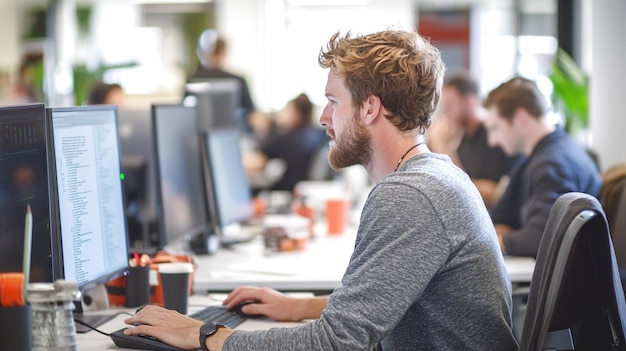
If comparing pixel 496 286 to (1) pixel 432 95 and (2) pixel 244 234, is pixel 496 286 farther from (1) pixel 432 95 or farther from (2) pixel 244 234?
(2) pixel 244 234

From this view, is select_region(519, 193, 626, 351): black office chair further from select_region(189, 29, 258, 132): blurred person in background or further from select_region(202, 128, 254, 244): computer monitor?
select_region(189, 29, 258, 132): blurred person in background

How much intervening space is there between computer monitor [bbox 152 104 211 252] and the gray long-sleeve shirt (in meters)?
1.07

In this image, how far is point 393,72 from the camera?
1.82m

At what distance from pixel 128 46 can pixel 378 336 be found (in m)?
11.6

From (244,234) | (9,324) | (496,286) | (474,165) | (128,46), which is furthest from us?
(128,46)

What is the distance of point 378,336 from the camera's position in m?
1.58

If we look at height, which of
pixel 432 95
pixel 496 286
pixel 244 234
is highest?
pixel 432 95

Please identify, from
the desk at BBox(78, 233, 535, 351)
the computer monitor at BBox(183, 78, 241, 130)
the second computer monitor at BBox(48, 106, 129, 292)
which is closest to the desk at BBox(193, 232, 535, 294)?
the desk at BBox(78, 233, 535, 351)

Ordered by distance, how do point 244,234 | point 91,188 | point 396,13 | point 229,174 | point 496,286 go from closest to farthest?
1. point 496,286
2. point 91,188
3. point 229,174
4. point 244,234
5. point 396,13

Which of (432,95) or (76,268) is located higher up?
(432,95)

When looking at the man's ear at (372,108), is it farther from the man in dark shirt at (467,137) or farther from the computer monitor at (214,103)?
the man in dark shirt at (467,137)

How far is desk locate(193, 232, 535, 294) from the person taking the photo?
2619 millimetres

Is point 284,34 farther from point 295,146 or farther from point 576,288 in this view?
point 576,288

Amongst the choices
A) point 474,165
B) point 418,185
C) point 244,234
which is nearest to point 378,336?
point 418,185
